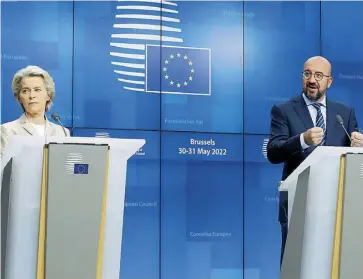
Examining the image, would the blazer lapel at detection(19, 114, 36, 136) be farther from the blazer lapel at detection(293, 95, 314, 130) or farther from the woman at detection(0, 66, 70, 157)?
the blazer lapel at detection(293, 95, 314, 130)

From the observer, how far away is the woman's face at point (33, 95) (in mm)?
3574

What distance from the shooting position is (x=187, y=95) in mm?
5797

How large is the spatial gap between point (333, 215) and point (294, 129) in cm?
92

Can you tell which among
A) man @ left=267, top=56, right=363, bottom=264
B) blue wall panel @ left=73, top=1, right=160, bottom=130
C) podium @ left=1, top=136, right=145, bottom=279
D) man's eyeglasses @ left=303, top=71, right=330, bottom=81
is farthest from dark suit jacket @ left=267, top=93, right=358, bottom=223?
blue wall panel @ left=73, top=1, right=160, bottom=130

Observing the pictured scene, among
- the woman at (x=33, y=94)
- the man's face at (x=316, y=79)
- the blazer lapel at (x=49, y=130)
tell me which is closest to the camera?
the blazer lapel at (x=49, y=130)

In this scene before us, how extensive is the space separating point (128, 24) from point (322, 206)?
10.9ft

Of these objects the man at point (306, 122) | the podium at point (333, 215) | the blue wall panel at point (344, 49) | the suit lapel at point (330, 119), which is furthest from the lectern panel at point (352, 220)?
the blue wall panel at point (344, 49)

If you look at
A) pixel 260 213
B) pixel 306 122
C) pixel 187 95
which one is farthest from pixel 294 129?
pixel 260 213

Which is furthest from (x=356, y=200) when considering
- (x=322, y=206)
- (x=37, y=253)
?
(x=37, y=253)

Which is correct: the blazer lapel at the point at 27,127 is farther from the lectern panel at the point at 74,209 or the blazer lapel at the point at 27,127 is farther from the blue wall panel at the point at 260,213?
the blue wall panel at the point at 260,213

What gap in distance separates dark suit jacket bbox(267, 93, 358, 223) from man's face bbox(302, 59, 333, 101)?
0.06 meters

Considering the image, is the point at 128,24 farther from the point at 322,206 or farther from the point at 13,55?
the point at 322,206

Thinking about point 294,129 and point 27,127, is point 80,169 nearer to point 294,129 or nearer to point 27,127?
point 27,127

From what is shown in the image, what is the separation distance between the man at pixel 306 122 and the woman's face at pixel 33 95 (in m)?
1.18
